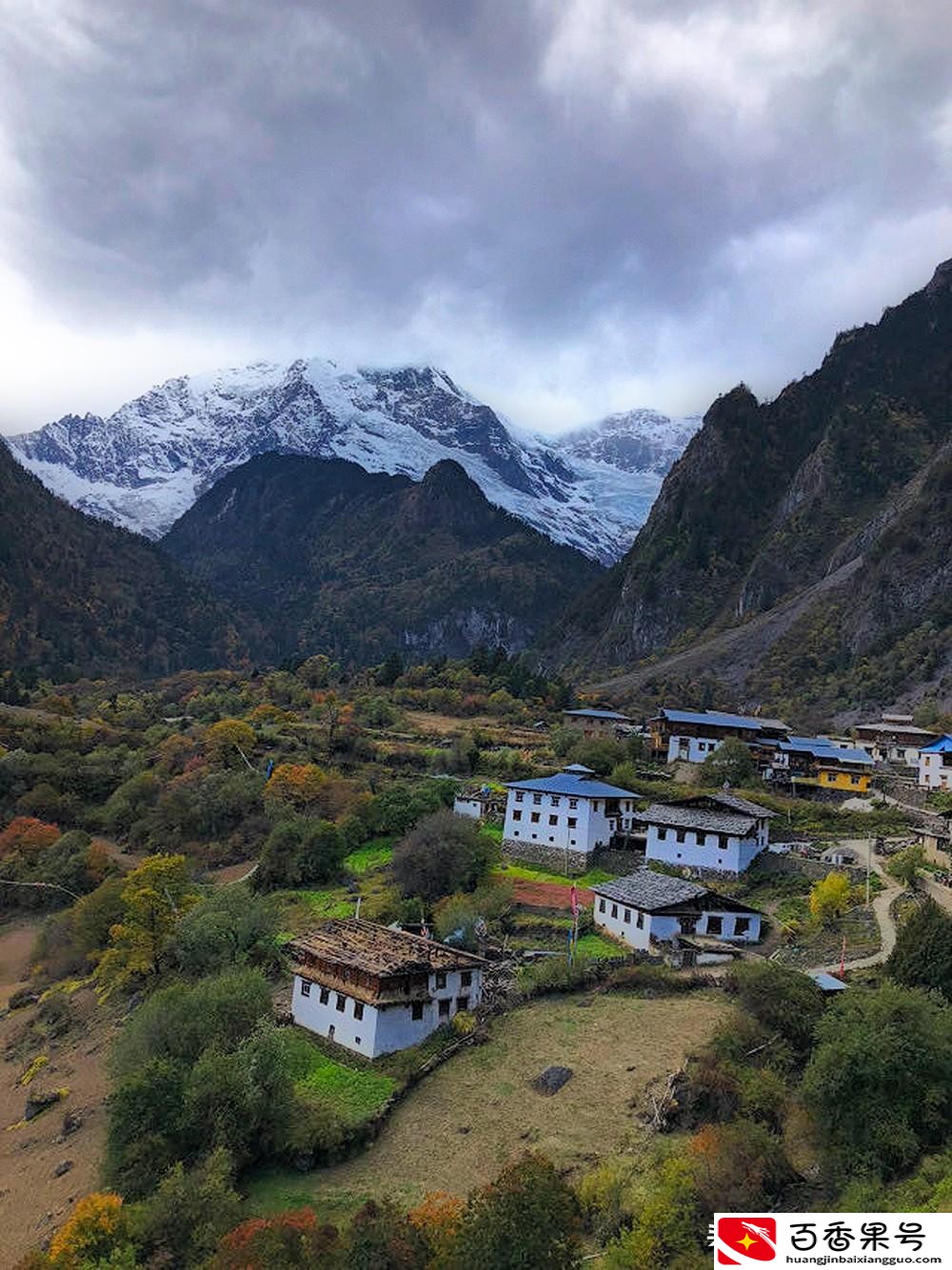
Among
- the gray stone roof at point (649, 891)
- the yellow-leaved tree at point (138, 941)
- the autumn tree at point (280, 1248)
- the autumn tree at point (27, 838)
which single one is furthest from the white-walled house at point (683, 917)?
the autumn tree at point (27, 838)

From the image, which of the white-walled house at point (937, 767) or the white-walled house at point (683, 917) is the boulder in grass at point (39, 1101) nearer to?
the white-walled house at point (683, 917)

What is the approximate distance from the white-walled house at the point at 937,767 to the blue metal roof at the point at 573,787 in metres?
22.9

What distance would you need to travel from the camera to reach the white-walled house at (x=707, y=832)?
4722cm

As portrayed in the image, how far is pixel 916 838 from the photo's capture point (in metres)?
48.8

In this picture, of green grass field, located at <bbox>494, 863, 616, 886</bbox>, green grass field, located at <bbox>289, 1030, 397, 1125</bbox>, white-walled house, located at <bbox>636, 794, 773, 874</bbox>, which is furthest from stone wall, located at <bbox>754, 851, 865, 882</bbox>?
green grass field, located at <bbox>289, 1030, 397, 1125</bbox>

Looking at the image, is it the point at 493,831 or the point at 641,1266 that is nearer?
the point at 641,1266

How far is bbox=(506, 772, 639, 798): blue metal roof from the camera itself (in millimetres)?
51812

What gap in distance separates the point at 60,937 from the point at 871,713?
87632 mm

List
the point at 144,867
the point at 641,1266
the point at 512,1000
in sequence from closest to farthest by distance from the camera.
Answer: the point at 641,1266
the point at 512,1000
the point at 144,867

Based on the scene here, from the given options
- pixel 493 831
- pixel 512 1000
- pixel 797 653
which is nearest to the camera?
pixel 512 1000

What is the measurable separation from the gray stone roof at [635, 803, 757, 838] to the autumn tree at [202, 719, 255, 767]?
3871 cm

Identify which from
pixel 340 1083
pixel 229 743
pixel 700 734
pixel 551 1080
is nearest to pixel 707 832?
pixel 551 1080

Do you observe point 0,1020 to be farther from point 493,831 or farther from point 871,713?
point 871,713

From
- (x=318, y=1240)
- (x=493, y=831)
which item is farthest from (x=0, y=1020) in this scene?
(x=318, y=1240)
